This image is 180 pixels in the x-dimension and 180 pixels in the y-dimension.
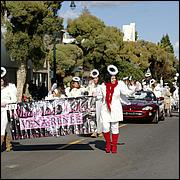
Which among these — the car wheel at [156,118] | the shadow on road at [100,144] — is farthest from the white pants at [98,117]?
the car wheel at [156,118]

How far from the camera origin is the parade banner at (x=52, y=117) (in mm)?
10375

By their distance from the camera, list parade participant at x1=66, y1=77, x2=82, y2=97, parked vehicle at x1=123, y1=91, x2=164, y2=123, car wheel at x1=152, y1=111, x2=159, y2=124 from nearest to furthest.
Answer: parade participant at x1=66, y1=77, x2=82, y2=97 < parked vehicle at x1=123, y1=91, x2=164, y2=123 < car wheel at x1=152, y1=111, x2=159, y2=124

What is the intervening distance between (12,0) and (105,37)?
7.37 meters

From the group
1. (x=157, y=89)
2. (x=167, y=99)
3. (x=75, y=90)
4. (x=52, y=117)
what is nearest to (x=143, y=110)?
(x=167, y=99)

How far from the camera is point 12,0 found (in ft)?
22.8

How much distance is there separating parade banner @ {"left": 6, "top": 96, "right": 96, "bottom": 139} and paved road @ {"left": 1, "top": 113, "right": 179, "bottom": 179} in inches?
19.3

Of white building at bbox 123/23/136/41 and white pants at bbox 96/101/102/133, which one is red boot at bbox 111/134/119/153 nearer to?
white pants at bbox 96/101/102/133

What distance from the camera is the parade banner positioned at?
10.4 metres

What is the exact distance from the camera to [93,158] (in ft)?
33.1

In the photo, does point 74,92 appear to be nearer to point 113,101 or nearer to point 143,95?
point 113,101

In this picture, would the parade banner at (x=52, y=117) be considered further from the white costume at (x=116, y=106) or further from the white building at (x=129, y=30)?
the white building at (x=129, y=30)

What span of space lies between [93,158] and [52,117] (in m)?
1.20

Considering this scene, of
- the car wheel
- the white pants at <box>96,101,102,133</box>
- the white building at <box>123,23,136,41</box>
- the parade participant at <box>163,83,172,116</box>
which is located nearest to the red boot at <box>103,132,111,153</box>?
the white pants at <box>96,101,102,133</box>

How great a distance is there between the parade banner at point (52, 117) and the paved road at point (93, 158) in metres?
0.49
